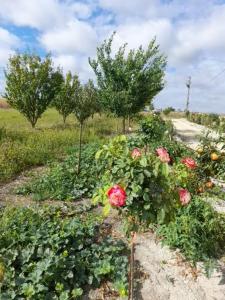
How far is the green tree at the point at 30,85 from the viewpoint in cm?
1664

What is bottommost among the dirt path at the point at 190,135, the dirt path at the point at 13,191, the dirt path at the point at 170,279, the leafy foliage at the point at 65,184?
the dirt path at the point at 190,135

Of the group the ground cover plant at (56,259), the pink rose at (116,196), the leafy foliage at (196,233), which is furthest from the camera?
the leafy foliage at (196,233)

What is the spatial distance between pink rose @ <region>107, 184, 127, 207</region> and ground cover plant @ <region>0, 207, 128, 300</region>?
1383mm

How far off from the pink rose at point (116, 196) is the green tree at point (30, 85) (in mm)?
14733

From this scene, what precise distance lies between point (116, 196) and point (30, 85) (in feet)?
49.0

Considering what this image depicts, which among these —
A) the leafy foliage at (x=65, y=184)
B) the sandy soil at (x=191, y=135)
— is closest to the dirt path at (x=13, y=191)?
the leafy foliage at (x=65, y=184)

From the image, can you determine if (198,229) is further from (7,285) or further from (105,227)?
(7,285)

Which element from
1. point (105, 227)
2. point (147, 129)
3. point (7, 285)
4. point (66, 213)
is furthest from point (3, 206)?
point (147, 129)

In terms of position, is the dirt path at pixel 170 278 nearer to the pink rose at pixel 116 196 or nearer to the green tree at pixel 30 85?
the pink rose at pixel 116 196

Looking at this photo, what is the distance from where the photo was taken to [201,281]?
3992mm

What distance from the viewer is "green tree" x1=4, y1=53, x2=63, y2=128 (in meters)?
16.6

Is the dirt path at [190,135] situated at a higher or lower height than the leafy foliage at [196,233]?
lower

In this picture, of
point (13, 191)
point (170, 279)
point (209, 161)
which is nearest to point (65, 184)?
point (13, 191)

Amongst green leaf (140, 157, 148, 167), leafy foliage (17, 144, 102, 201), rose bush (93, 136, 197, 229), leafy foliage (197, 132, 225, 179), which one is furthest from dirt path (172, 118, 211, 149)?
green leaf (140, 157, 148, 167)
